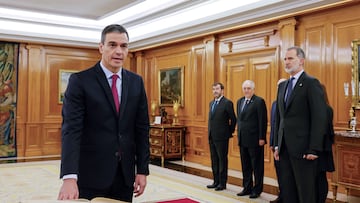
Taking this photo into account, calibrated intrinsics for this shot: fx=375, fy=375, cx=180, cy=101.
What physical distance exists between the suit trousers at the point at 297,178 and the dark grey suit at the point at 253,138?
5.60 ft

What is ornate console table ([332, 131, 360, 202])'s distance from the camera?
15.6 feet

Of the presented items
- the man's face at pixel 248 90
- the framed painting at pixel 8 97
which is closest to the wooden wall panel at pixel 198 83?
the man's face at pixel 248 90

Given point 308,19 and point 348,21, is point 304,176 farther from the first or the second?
point 308,19

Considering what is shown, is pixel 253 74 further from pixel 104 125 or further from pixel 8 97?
pixel 8 97

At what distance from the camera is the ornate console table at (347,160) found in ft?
15.6

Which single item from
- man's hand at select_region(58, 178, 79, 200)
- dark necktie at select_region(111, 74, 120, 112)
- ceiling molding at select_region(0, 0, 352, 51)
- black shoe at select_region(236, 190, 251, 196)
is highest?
ceiling molding at select_region(0, 0, 352, 51)

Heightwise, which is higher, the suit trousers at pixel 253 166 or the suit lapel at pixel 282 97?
the suit lapel at pixel 282 97

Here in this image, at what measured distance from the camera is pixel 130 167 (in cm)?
213

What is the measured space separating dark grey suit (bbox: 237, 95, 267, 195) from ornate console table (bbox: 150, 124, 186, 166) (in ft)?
10.9

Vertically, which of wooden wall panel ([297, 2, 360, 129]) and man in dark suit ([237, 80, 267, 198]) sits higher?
wooden wall panel ([297, 2, 360, 129])

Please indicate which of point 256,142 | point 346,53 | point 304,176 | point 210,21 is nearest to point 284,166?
point 304,176

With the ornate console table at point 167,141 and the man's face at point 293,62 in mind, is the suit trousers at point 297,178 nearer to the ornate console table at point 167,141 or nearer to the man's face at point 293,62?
the man's face at point 293,62

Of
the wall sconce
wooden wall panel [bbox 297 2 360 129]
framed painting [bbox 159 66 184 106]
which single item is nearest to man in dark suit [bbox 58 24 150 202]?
the wall sconce

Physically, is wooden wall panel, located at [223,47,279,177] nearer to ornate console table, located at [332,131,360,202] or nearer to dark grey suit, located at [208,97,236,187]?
dark grey suit, located at [208,97,236,187]
